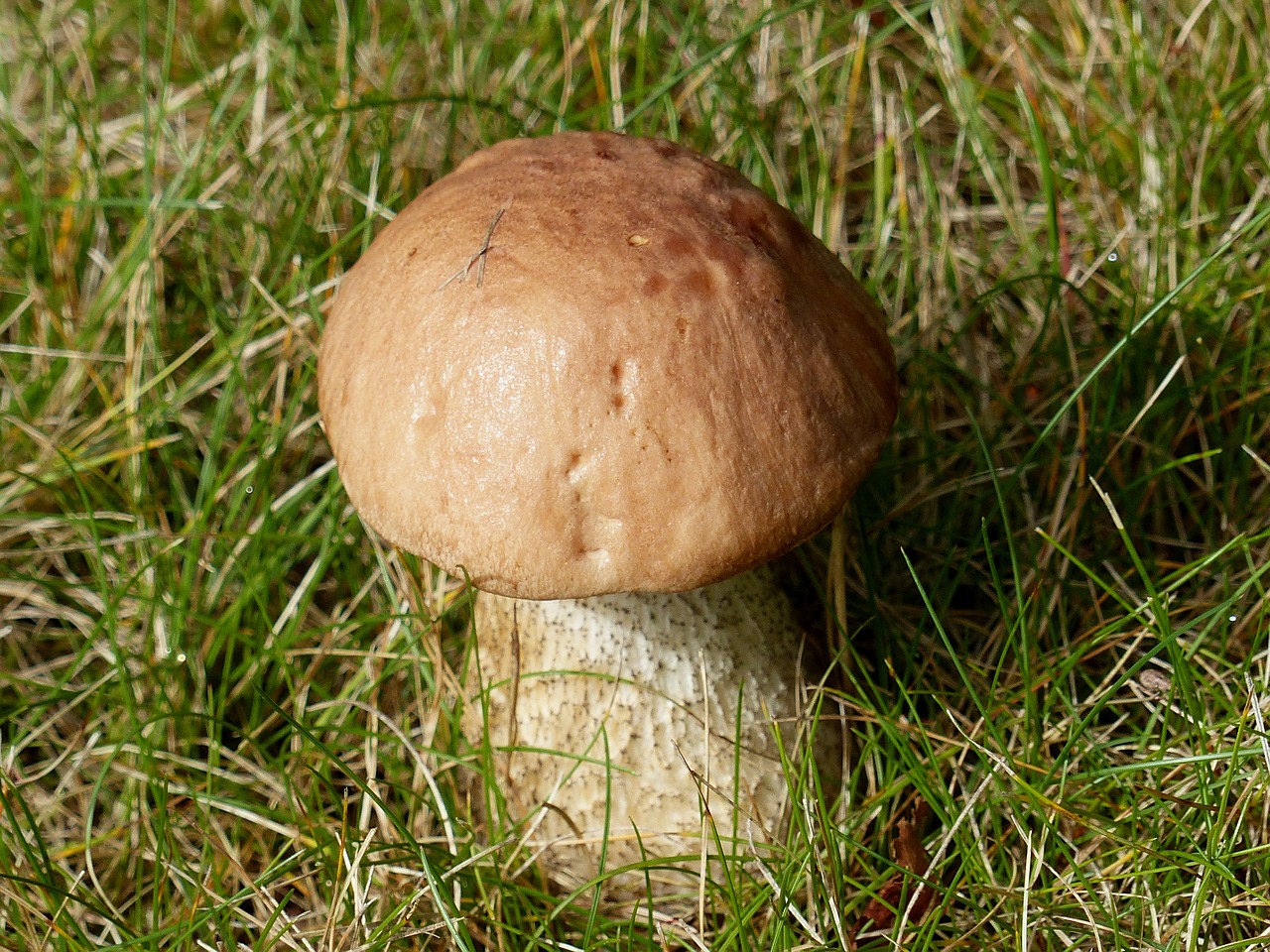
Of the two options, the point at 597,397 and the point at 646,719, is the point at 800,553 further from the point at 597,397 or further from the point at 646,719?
the point at 597,397

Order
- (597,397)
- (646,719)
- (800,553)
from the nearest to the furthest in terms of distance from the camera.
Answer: (597,397), (646,719), (800,553)

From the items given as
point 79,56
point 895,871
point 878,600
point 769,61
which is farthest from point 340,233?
point 895,871

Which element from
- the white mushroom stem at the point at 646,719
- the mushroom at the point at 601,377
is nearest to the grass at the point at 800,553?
the white mushroom stem at the point at 646,719

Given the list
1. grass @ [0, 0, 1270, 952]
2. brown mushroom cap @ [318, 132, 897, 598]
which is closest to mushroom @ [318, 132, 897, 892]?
brown mushroom cap @ [318, 132, 897, 598]

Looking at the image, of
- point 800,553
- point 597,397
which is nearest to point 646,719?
point 800,553

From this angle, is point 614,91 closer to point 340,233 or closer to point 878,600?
point 340,233

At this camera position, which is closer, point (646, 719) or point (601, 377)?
point (601, 377)
